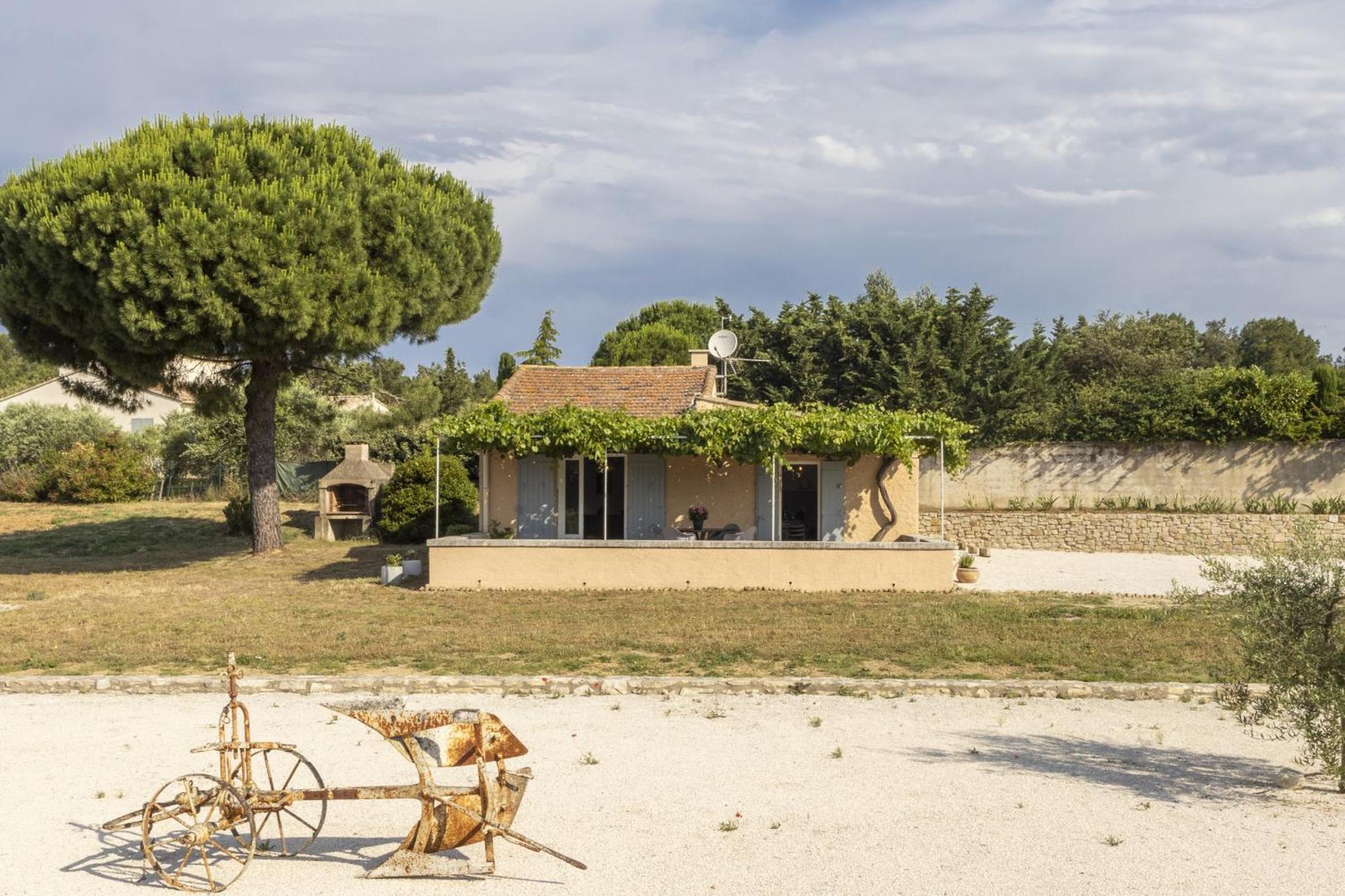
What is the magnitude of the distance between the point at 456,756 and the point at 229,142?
722 inches

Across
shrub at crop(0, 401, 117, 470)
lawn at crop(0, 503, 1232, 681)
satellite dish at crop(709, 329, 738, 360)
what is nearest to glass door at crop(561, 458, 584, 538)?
lawn at crop(0, 503, 1232, 681)

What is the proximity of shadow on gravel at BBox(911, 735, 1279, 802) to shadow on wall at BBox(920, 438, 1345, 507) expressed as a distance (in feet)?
63.7

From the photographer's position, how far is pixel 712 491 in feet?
71.8

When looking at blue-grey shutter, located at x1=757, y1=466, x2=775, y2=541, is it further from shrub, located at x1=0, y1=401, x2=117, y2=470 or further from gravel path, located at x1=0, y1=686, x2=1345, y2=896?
shrub, located at x1=0, y1=401, x2=117, y2=470

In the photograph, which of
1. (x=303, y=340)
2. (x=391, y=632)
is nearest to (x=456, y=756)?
(x=391, y=632)

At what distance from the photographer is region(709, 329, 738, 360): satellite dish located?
27.5 m

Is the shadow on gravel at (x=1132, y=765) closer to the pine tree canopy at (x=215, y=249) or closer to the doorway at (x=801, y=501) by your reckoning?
the doorway at (x=801, y=501)

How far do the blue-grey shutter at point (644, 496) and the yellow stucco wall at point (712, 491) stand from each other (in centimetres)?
13

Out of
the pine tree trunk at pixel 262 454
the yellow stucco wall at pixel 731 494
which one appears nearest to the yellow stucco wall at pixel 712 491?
the yellow stucco wall at pixel 731 494

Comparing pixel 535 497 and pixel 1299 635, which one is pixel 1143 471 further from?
pixel 1299 635

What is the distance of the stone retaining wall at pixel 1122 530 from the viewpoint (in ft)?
82.0

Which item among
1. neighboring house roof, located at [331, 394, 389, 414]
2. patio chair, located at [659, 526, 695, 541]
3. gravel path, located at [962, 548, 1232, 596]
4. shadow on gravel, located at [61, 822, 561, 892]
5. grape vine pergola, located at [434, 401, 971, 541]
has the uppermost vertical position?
neighboring house roof, located at [331, 394, 389, 414]

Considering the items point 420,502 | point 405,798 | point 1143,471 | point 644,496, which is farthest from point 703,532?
point 405,798

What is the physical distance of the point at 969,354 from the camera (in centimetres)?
3269
